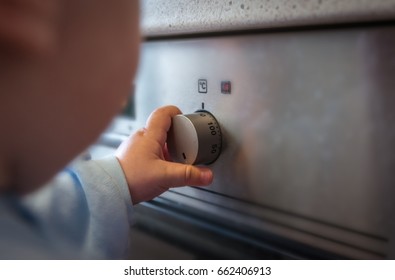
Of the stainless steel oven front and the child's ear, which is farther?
the stainless steel oven front

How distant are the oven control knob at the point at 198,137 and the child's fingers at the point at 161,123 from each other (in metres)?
0.02

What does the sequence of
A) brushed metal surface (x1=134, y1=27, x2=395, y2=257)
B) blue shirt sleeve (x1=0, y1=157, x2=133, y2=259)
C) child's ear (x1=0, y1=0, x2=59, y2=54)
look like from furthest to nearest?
1. blue shirt sleeve (x1=0, y1=157, x2=133, y2=259)
2. brushed metal surface (x1=134, y1=27, x2=395, y2=257)
3. child's ear (x1=0, y1=0, x2=59, y2=54)

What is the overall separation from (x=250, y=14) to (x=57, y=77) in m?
0.17

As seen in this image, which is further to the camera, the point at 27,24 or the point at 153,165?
the point at 153,165

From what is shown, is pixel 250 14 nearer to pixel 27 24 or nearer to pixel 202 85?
pixel 202 85

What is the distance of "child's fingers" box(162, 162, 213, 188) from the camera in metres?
0.36

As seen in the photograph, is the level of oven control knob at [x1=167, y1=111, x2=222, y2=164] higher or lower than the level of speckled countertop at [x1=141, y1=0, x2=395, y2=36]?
lower

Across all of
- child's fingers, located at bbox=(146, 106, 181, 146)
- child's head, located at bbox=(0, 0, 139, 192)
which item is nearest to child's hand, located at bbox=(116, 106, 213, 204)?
child's fingers, located at bbox=(146, 106, 181, 146)

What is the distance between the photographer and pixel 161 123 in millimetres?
372

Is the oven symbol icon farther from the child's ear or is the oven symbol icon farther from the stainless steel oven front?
the child's ear

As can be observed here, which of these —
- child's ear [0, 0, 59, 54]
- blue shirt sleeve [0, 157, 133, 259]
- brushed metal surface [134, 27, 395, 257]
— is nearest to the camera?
child's ear [0, 0, 59, 54]

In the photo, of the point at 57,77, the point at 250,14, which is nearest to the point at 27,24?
the point at 57,77

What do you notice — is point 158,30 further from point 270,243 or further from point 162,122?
point 270,243

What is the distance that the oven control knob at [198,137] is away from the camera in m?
0.34
